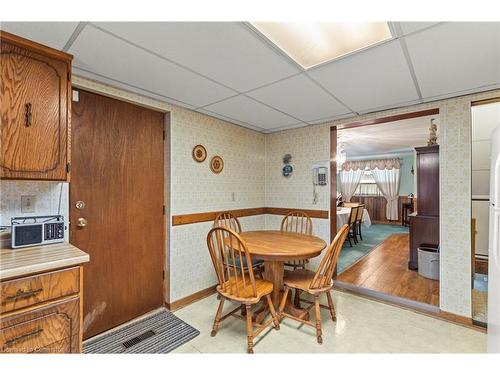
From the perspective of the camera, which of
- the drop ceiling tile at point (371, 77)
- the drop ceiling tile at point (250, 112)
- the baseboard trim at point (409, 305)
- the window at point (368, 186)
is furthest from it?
the window at point (368, 186)

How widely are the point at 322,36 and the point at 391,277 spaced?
3.21 meters

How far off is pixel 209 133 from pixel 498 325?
112 inches

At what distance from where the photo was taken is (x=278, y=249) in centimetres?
208

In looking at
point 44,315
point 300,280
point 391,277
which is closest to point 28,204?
point 44,315

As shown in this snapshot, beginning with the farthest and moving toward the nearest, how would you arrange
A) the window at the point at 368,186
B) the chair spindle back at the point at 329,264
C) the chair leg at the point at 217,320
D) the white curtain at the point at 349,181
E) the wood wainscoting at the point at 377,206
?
the white curtain at the point at 349,181
the window at the point at 368,186
the wood wainscoting at the point at 377,206
the chair leg at the point at 217,320
the chair spindle back at the point at 329,264

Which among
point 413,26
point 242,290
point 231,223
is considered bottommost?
point 242,290

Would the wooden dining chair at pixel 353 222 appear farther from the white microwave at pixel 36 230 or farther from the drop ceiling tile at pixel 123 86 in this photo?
→ the white microwave at pixel 36 230

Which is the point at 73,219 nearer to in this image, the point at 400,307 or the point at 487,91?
the point at 400,307

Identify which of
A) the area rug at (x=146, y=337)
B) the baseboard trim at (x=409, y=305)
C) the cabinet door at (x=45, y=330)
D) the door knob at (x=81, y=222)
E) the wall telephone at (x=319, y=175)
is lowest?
the area rug at (x=146, y=337)

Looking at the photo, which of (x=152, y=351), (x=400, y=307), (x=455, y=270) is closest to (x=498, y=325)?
(x=455, y=270)

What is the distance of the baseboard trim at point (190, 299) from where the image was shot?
2523mm

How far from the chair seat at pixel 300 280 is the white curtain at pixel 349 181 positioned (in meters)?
6.75

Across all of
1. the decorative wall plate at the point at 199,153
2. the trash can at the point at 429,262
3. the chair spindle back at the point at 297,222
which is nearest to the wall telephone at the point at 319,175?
the chair spindle back at the point at 297,222

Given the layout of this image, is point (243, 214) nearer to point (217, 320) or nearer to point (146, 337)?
point (217, 320)
